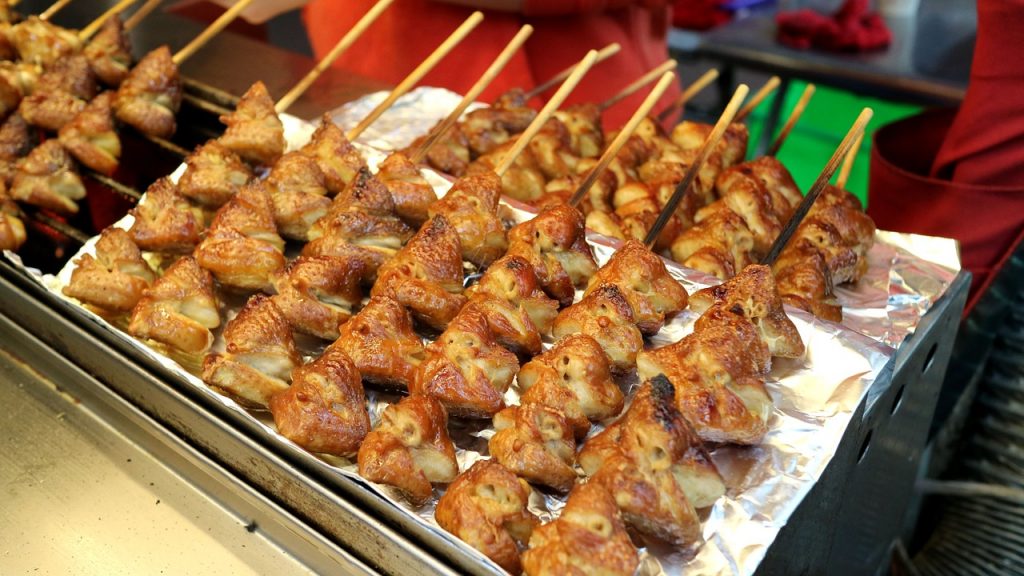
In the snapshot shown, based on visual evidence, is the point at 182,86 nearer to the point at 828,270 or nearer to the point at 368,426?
the point at 368,426

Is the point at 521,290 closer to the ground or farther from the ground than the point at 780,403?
farther from the ground

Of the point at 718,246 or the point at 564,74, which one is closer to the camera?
the point at 718,246

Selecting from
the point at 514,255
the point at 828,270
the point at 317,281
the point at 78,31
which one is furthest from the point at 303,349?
the point at 78,31

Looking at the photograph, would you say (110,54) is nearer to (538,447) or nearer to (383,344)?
(383,344)

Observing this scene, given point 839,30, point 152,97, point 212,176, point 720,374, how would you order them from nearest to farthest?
point 720,374 < point 212,176 < point 152,97 < point 839,30

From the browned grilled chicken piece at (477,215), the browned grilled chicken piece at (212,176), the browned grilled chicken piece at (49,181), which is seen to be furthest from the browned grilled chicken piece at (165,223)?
the browned grilled chicken piece at (477,215)

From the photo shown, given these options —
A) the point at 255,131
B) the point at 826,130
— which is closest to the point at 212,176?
the point at 255,131
